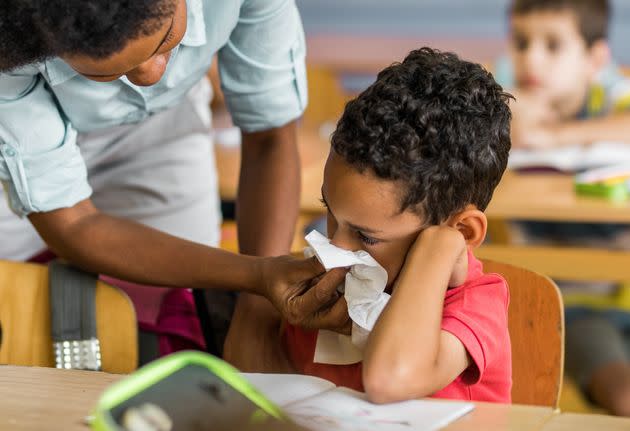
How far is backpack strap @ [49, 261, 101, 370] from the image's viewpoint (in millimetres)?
1284

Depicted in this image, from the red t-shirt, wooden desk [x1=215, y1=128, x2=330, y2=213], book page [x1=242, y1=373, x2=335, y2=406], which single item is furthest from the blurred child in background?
book page [x1=242, y1=373, x2=335, y2=406]

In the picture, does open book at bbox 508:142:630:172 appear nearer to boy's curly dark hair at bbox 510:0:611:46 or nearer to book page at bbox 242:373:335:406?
boy's curly dark hair at bbox 510:0:611:46

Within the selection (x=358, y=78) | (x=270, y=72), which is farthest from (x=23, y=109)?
(x=358, y=78)

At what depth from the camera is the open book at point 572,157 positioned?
2291mm

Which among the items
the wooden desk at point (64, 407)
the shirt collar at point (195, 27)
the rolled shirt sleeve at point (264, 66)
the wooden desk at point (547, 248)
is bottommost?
the wooden desk at point (547, 248)

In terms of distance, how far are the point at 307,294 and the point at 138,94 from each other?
16.7 inches

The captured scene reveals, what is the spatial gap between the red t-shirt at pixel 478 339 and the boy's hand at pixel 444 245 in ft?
0.14

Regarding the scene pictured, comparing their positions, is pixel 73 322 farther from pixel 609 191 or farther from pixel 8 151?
pixel 609 191

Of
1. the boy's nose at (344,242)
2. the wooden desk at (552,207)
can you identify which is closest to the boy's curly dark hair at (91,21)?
the boy's nose at (344,242)

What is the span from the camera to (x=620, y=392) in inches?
80.4

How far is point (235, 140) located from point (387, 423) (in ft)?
5.80

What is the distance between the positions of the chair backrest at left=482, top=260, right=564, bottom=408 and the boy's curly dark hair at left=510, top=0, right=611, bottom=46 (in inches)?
68.8

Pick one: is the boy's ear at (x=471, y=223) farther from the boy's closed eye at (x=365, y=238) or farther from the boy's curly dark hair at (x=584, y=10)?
the boy's curly dark hair at (x=584, y=10)

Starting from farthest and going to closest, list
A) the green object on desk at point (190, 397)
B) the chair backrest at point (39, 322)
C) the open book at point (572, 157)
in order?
the open book at point (572, 157)
the chair backrest at point (39, 322)
the green object on desk at point (190, 397)
